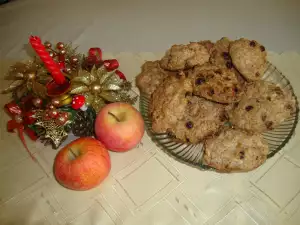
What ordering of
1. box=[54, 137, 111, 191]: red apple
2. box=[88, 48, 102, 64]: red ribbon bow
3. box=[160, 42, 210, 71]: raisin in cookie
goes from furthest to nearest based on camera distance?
box=[88, 48, 102, 64]: red ribbon bow
box=[160, 42, 210, 71]: raisin in cookie
box=[54, 137, 111, 191]: red apple

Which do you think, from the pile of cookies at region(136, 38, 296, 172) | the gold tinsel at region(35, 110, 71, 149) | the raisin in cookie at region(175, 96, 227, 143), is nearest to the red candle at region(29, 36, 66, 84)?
the gold tinsel at region(35, 110, 71, 149)

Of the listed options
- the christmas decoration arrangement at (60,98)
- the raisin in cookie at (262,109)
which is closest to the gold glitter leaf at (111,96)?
the christmas decoration arrangement at (60,98)

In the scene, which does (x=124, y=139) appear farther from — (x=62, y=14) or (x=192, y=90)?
(x=62, y=14)

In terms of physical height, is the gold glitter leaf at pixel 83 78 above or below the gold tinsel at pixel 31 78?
above

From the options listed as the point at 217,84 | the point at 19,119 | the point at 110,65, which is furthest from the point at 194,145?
the point at 19,119

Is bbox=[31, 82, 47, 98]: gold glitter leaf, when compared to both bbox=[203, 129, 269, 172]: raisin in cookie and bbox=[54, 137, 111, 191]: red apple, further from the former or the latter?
bbox=[203, 129, 269, 172]: raisin in cookie

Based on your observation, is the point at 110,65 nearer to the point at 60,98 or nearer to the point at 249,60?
the point at 60,98

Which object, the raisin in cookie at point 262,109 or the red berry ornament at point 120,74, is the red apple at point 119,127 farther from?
the raisin in cookie at point 262,109
